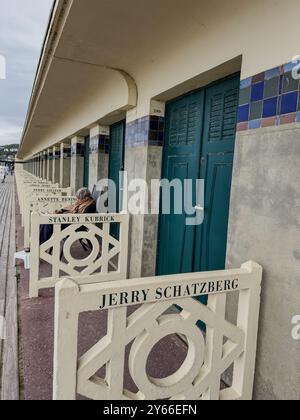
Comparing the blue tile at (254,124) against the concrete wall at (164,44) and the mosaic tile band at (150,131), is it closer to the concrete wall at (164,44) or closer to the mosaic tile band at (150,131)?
the concrete wall at (164,44)

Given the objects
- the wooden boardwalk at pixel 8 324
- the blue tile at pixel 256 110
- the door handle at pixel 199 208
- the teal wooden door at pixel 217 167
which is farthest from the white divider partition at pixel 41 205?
the blue tile at pixel 256 110

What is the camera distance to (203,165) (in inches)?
109

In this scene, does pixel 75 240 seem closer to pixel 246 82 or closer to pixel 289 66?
pixel 246 82

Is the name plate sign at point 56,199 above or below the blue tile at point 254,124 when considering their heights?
below

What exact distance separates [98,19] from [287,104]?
1689mm

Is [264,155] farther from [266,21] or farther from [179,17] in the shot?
[179,17]

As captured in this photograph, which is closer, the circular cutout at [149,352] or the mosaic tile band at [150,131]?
the circular cutout at [149,352]

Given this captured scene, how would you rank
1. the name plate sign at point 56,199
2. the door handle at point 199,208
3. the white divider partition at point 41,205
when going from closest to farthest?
the door handle at point 199,208, the white divider partition at point 41,205, the name plate sign at point 56,199

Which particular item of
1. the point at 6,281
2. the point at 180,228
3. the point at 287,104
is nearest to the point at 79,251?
the point at 6,281

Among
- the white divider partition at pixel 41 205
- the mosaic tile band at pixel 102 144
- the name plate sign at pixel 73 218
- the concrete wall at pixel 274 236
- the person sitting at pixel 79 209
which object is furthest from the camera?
the mosaic tile band at pixel 102 144

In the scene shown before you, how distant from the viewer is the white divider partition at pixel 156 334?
4.23 feet

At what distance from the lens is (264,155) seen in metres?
1.71

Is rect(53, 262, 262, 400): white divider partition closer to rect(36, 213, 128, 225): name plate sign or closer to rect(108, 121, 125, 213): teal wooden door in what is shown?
rect(36, 213, 128, 225): name plate sign

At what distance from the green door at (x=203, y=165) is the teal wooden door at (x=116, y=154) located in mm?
1532
